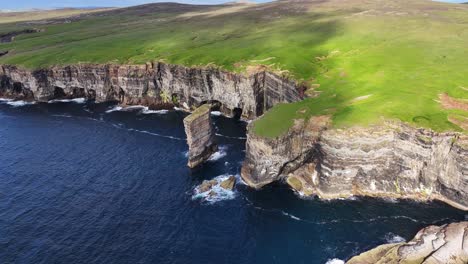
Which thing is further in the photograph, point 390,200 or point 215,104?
point 215,104

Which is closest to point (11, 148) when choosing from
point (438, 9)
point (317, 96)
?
point (317, 96)

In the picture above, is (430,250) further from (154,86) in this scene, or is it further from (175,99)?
(154,86)

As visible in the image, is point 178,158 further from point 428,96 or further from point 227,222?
point 428,96

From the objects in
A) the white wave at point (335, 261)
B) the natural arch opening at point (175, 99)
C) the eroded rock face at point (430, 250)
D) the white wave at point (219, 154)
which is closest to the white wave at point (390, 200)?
the eroded rock face at point (430, 250)

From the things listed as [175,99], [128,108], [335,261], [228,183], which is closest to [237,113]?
[175,99]

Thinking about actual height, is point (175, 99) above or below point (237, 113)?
above

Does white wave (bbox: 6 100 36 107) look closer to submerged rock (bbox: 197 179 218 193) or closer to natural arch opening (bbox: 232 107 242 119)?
natural arch opening (bbox: 232 107 242 119)
